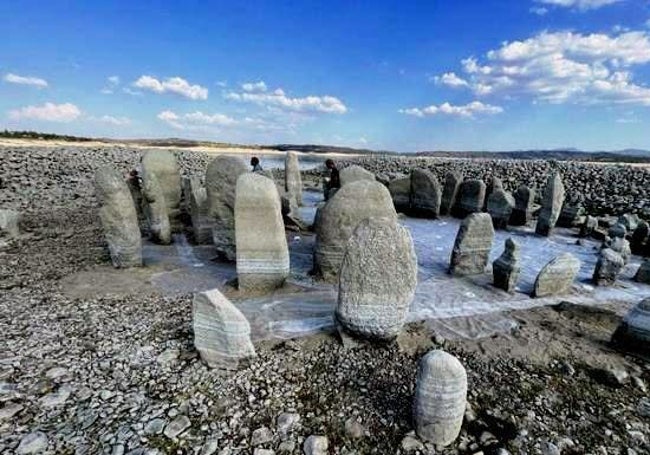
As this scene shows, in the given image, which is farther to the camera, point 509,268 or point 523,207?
point 523,207

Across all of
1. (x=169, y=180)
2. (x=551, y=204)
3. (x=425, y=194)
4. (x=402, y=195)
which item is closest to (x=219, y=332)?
(x=169, y=180)

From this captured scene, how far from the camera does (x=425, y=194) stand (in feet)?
42.7

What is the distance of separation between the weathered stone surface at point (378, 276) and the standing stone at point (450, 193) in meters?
9.47

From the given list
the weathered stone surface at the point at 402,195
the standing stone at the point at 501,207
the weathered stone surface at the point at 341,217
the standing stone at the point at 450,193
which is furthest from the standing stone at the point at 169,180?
the standing stone at the point at 501,207

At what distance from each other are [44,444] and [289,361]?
2.31 meters

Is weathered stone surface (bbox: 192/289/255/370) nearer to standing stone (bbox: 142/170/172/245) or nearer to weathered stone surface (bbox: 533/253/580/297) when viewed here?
weathered stone surface (bbox: 533/253/580/297)

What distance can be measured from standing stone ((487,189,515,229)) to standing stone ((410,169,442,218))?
1.68 meters

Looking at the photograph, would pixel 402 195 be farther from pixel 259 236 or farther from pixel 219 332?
pixel 219 332

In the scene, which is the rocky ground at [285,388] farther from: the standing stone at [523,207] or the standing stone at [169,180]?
the standing stone at [523,207]

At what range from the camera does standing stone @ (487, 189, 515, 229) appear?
37.9 feet

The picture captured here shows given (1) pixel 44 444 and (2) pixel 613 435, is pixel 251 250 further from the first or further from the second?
(2) pixel 613 435

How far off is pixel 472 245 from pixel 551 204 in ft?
15.4

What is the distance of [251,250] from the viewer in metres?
6.26

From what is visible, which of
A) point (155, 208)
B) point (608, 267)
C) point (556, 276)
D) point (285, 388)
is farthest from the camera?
point (155, 208)
